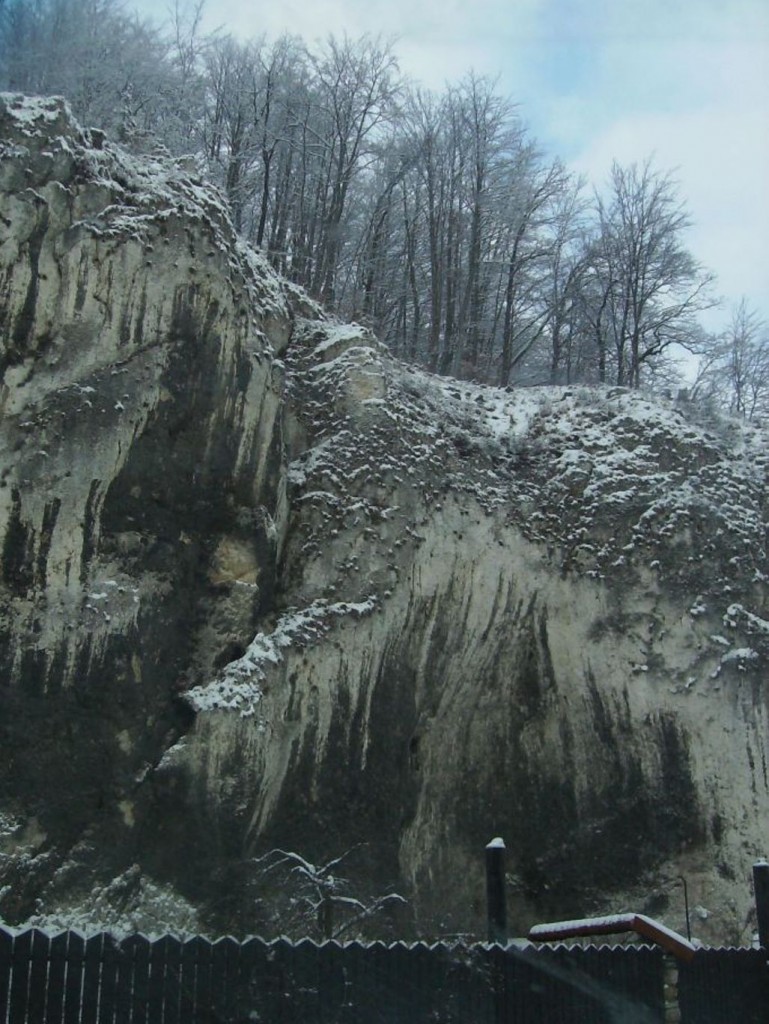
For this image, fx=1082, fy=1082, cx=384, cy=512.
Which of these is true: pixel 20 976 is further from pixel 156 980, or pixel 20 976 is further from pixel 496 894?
pixel 496 894

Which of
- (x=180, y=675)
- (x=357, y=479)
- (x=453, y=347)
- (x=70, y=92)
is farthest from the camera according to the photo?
(x=453, y=347)

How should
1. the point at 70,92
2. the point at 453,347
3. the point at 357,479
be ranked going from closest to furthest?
the point at 357,479 < the point at 70,92 < the point at 453,347

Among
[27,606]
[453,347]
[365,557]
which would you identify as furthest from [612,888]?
[453,347]

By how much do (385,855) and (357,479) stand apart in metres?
5.34

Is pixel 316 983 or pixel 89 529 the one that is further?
pixel 89 529

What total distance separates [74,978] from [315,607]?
7.70 m

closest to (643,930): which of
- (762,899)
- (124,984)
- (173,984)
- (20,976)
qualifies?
(762,899)

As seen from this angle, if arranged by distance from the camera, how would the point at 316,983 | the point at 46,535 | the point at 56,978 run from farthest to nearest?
the point at 46,535 < the point at 316,983 < the point at 56,978

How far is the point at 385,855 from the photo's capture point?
1404cm

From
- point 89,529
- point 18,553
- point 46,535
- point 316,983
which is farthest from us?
point 89,529

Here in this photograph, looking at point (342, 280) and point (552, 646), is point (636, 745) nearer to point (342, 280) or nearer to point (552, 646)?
point (552, 646)

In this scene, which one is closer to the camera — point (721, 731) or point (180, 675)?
point (180, 675)

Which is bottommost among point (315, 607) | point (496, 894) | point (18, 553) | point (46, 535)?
point (496, 894)

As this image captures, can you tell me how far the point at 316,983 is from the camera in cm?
813
